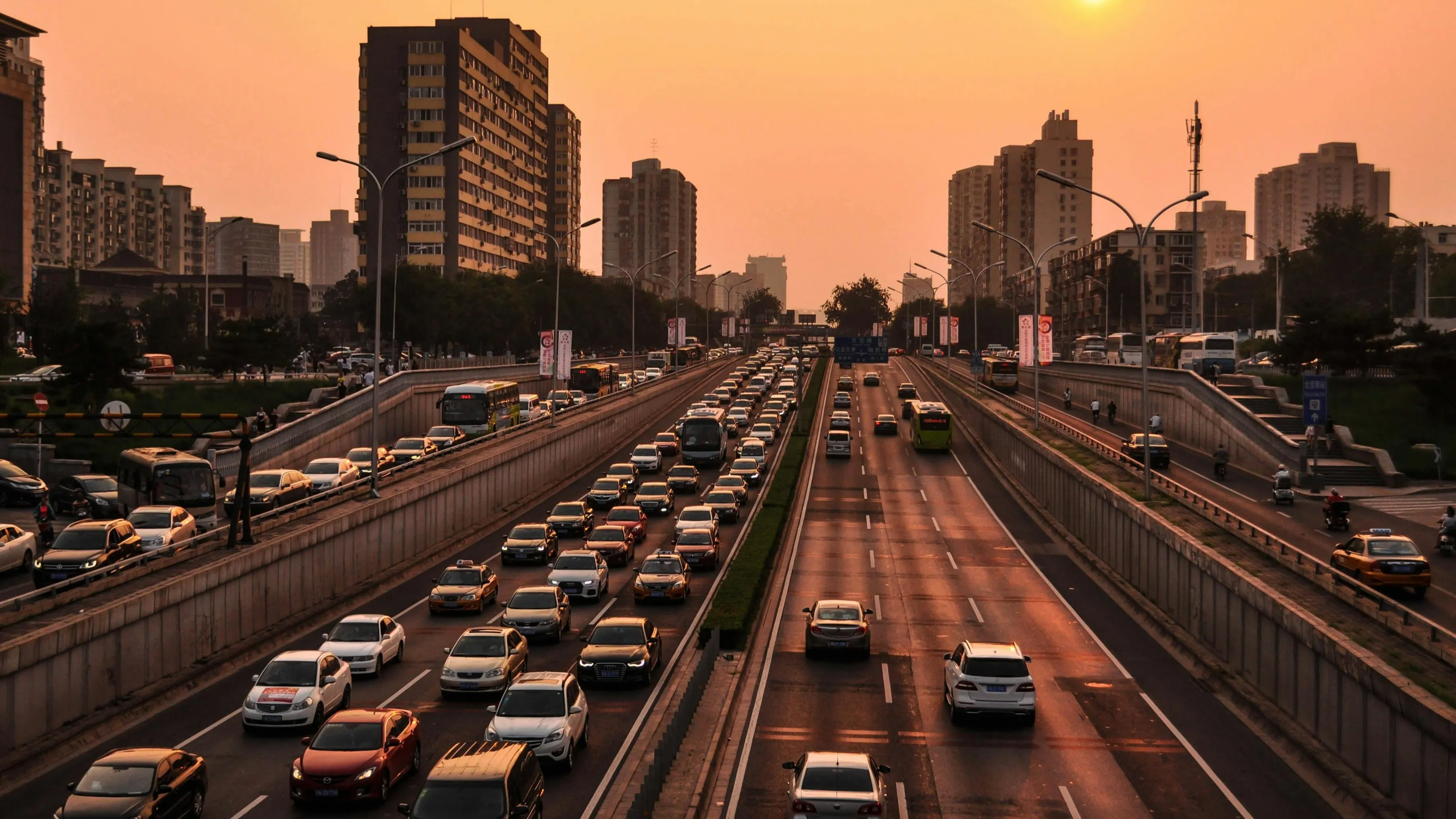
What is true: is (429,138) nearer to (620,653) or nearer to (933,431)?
(933,431)

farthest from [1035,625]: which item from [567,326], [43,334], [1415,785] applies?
[567,326]

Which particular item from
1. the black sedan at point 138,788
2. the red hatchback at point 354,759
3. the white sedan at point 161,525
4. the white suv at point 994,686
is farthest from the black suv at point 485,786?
the white sedan at point 161,525

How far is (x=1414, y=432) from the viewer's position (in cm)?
6688

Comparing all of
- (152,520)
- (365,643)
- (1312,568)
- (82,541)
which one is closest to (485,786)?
(365,643)

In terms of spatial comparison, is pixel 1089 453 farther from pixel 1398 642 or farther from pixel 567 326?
pixel 567 326

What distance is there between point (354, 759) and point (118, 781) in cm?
341

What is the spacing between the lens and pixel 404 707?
26.9m

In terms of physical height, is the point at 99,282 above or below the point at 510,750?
above

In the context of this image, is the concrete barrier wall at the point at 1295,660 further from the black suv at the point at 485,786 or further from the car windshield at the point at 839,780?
the black suv at the point at 485,786

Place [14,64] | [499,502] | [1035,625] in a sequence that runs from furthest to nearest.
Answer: [14,64], [499,502], [1035,625]

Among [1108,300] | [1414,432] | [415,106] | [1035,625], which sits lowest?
[1035,625]

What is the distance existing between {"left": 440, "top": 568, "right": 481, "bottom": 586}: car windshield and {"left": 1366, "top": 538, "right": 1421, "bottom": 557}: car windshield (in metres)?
25.0

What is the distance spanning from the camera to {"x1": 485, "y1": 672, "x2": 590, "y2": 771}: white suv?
2209 cm

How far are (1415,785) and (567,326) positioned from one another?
130 metres
